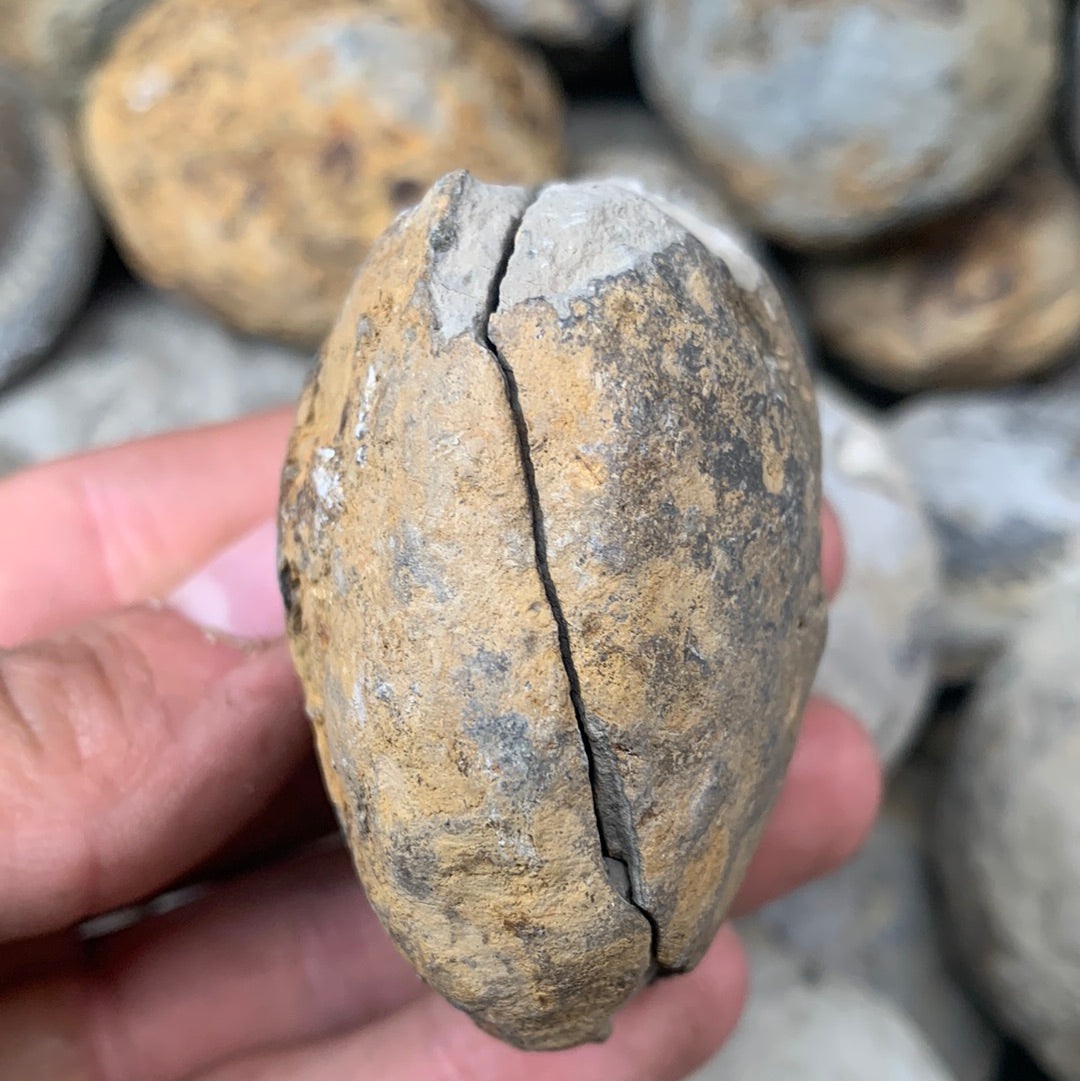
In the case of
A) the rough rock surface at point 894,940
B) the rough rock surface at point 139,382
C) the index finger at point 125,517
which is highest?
the index finger at point 125,517

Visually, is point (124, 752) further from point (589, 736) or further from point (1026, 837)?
point (1026, 837)

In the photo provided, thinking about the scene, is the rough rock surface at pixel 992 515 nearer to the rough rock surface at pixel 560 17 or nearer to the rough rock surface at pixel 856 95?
the rough rock surface at pixel 856 95

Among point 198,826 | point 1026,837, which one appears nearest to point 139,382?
point 198,826

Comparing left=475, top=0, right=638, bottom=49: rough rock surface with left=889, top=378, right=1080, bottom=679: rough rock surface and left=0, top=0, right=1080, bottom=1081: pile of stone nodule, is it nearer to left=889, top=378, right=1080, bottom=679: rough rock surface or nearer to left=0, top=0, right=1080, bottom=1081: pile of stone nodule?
left=0, top=0, right=1080, bottom=1081: pile of stone nodule

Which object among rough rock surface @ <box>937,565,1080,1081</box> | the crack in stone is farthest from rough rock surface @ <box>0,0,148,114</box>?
rough rock surface @ <box>937,565,1080,1081</box>

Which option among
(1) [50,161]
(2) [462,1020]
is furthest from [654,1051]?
(1) [50,161]

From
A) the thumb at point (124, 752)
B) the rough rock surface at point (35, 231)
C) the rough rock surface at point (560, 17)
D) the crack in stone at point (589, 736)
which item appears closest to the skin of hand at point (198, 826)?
the thumb at point (124, 752)
